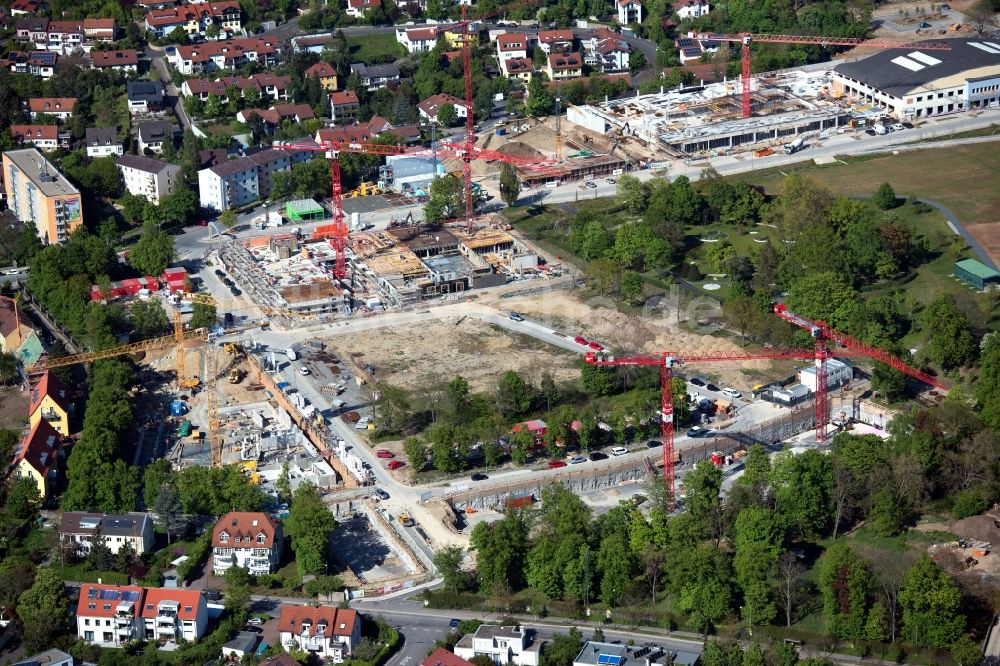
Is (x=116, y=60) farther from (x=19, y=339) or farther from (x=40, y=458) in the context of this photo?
(x=40, y=458)

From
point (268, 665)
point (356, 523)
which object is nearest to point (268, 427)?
point (356, 523)

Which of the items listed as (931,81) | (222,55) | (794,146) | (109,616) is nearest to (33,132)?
(222,55)

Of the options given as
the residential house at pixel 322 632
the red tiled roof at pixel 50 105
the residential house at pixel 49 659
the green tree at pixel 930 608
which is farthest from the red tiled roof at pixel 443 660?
the red tiled roof at pixel 50 105

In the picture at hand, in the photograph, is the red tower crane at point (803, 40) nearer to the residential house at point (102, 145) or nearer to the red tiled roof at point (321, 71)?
the red tiled roof at point (321, 71)

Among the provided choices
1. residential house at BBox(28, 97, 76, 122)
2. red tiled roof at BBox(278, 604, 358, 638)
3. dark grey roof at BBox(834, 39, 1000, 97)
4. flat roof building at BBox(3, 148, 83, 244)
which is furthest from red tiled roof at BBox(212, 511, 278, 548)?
dark grey roof at BBox(834, 39, 1000, 97)

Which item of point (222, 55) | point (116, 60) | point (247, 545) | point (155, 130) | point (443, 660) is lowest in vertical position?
point (443, 660)
